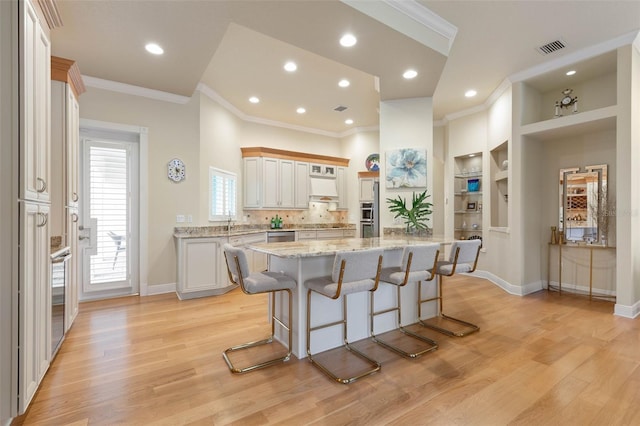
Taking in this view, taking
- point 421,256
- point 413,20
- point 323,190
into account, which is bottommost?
point 421,256

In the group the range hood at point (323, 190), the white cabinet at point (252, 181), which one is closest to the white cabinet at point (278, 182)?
the white cabinet at point (252, 181)

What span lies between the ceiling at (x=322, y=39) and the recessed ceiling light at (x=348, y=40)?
7 centimetres

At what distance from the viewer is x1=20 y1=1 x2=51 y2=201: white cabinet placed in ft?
5.93

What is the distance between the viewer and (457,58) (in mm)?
4039

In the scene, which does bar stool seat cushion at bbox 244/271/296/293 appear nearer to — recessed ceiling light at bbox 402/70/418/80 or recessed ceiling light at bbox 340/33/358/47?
recessed ceiling light at bbox 340/33/358/47

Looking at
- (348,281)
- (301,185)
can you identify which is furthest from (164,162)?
(348,281)

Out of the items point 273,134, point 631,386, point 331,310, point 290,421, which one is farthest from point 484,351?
point 273,134

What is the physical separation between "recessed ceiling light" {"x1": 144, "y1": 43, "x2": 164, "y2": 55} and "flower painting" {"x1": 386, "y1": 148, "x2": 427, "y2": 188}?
3.35 meters

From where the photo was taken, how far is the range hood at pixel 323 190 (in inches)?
282

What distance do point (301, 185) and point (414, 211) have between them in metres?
3.27

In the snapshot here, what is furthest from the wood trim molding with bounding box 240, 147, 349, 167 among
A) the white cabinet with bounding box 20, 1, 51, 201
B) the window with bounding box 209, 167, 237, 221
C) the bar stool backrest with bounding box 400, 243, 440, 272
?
the bar stool backrest with bounding box 400, 243, 440, 272

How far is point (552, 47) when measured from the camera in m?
3.82

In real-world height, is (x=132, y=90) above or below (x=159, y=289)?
Result: above

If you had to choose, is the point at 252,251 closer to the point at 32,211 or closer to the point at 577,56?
the point at 32,211
